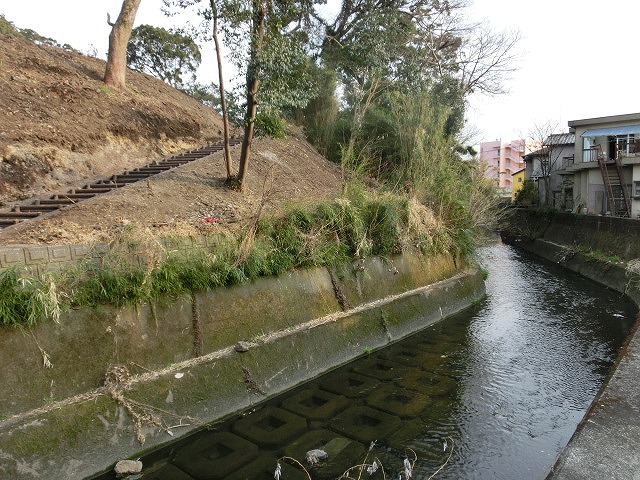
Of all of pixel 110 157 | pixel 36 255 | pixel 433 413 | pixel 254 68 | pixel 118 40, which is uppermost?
pixel 118 40

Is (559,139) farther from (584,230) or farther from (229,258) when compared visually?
(229,258)

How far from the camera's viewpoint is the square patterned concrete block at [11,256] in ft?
13.0

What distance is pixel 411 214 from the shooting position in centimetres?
892

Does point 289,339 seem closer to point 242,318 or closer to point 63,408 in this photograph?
point 242,318

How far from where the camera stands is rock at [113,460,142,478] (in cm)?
385

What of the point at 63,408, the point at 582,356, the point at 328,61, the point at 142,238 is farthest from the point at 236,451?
the point at 328,61

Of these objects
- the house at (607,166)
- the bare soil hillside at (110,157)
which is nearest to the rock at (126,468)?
the bare soil hillside at (110,157)

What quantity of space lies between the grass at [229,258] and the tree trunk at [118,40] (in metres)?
8.10

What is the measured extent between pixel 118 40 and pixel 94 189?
6.44 m

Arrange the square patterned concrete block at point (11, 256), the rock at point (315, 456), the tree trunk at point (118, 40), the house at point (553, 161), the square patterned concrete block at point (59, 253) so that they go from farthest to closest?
1. the house at point (553, 161)
2. the tree trunk at point (118, 40)
3. the square patterned concrete block at point (59, 253)
4. the rock at point (315, 456)
5. the square patterned concrete block at point (11, 256)

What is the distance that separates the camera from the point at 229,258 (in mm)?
5715

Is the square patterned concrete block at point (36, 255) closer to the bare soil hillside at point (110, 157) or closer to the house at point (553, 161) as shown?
the bare soil hillside at point (110, 157)

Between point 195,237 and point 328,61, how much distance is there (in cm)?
1211

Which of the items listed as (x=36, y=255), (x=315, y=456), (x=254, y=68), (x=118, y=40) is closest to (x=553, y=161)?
(x=118, y=40)
